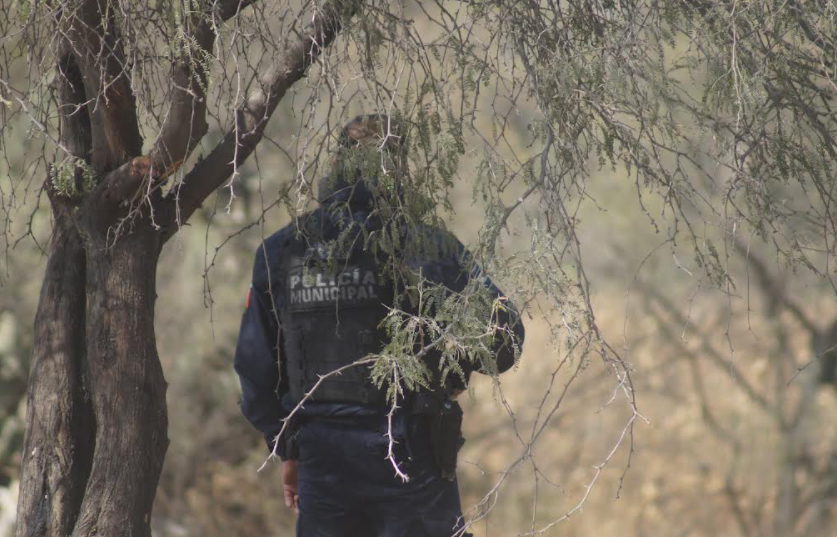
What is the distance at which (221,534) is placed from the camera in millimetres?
7867

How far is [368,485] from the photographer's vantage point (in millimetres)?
3189

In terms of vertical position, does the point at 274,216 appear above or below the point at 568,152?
above

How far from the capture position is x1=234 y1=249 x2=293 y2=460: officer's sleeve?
3.35m

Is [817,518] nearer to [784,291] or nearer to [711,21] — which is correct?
[784,291]

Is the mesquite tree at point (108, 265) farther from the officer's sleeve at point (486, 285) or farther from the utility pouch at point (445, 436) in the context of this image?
the utility pouch at point (445, 436)

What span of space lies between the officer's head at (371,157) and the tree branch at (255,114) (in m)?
0.21

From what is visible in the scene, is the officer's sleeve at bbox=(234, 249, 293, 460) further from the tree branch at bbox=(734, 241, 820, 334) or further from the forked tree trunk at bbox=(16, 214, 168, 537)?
the tree branch at bbox=(734, 241, 820, 334)

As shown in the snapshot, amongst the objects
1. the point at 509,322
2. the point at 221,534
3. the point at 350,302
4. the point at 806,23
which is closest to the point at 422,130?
the point at 509,322

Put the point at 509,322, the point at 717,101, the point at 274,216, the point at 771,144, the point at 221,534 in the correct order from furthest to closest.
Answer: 1. the point at 221,534
2. the point at 274,216
3. the point at 771,144
4. the point at 717,101
5. the point at 509,322

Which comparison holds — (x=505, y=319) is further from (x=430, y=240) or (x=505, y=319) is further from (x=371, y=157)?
(x=371, y=157)

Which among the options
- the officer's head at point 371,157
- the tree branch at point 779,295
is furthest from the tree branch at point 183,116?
the tree branch at point 779,295

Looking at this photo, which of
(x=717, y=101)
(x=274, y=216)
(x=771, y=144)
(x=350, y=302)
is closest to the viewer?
(x=717, y=101)

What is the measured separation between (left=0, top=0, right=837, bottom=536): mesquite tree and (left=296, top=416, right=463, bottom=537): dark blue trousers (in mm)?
485

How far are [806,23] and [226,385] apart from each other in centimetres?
539
